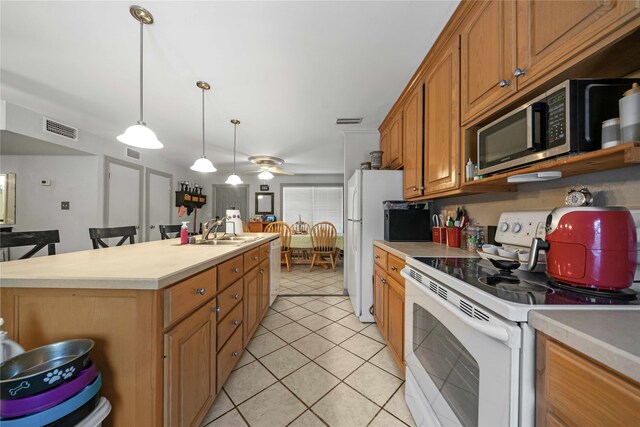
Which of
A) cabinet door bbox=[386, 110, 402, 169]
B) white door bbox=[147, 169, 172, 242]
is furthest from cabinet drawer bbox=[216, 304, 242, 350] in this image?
white door bbox=[147, 169, 172, 242]

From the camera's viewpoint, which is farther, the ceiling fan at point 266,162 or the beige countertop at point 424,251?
the ceiling fan at point 266,162

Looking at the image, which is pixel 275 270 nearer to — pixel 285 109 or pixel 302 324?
pixel 302 324

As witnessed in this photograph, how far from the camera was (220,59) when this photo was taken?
170 centimetres

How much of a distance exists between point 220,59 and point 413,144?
5.59ft

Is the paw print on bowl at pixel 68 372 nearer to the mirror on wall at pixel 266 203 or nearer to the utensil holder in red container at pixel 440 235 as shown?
the utensil holder in red container at pixel 440 235

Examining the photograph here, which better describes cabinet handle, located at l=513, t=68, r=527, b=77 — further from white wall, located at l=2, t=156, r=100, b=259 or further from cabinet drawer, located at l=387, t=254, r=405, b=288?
white wall, located at l=2, t=156, r=100, b=259

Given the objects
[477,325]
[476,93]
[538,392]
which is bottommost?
[538,392]

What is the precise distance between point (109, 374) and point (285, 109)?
8.09 ft

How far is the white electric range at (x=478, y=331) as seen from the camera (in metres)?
0.58

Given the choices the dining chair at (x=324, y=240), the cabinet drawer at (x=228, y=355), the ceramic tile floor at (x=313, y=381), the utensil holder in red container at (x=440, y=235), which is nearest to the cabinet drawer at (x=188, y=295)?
the cabinet drawer at (x=228, y=355)

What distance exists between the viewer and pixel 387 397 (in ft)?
4.45

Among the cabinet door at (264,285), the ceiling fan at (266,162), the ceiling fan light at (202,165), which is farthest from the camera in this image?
the ceiling fan at (266,162)

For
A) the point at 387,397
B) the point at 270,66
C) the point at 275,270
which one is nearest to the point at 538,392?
the point at 387,397

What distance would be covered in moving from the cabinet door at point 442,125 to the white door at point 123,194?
4.54 metres
